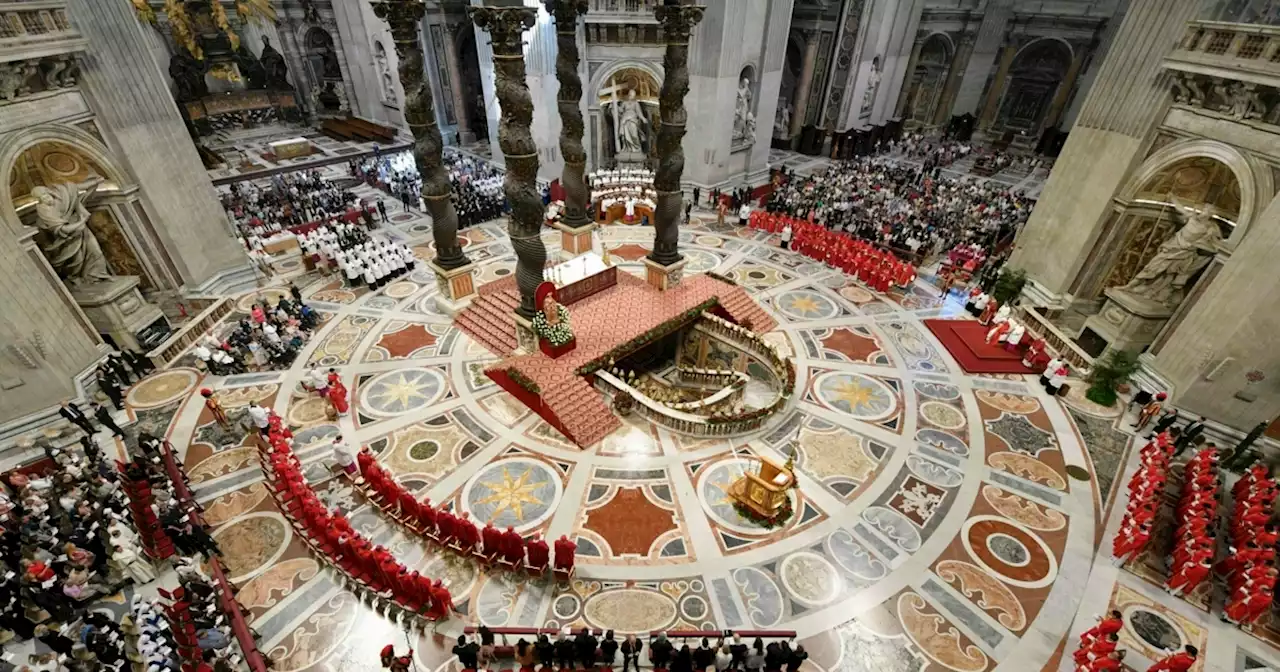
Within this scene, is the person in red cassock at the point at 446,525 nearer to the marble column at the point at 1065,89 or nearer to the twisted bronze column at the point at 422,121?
the twisted bronze column at the point at 422,121

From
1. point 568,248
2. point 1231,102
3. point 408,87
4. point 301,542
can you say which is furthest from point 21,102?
point 1231,102

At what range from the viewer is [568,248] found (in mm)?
20562

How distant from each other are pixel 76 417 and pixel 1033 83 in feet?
153

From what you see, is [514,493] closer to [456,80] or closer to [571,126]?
[571,126]

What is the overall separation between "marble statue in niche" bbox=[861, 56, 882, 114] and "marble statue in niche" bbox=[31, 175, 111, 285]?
35.7 m

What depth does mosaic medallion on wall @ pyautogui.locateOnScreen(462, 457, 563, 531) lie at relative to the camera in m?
11.0

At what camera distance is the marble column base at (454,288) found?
17391 mm

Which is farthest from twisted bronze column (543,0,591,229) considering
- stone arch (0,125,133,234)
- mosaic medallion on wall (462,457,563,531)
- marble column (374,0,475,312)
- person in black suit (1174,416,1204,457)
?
person in black suit (1174,416,1204,457)

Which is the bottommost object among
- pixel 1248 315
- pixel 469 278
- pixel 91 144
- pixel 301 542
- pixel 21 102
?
pixel 301 542

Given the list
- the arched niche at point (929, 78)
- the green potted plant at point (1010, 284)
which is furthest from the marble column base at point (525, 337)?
the arched niche at point (929, 78)

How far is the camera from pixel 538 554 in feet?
31.1

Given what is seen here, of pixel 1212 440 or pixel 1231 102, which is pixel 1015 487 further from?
pixel 1231 102

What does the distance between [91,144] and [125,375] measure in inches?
246

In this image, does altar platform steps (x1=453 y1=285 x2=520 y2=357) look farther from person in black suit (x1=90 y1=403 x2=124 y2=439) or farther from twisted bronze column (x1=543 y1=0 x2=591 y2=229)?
person in black suit (x1=90 y1=403 x2=124 y2=439)
